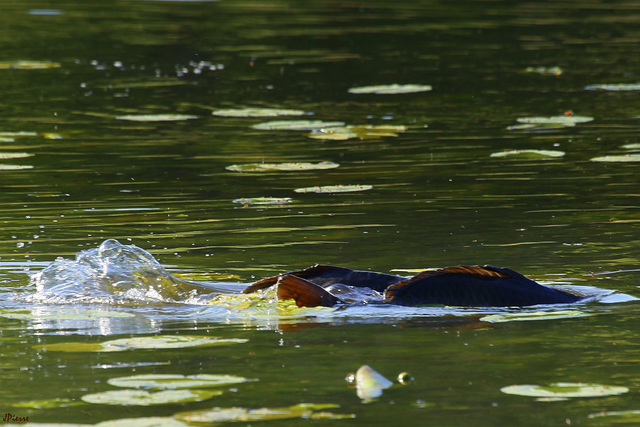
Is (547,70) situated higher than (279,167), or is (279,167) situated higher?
(547,70)

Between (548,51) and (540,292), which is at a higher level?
(548,51)

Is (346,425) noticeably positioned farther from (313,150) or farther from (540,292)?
(313,150)

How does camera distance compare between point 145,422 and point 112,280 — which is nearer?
point 145,422

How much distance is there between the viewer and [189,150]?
38.8ft

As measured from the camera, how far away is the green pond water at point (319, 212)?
436 centimetres

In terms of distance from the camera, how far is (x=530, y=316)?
5.41m

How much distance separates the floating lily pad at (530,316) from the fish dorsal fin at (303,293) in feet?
2.74

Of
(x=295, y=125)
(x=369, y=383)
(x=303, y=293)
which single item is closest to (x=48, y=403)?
(x=369, y=383)

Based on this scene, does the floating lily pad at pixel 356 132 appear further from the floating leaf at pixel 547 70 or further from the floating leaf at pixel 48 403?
the floating leaf at pixel 48 403

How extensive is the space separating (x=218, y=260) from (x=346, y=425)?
323 centimetres

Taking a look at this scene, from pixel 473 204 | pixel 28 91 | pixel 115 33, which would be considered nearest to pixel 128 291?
pixel 473 204

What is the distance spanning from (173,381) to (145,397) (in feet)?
0.76

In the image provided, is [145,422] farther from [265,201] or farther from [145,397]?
[265,201]

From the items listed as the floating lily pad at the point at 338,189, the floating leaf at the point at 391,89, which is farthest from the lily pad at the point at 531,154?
the floating leaf at the point at 391,89
